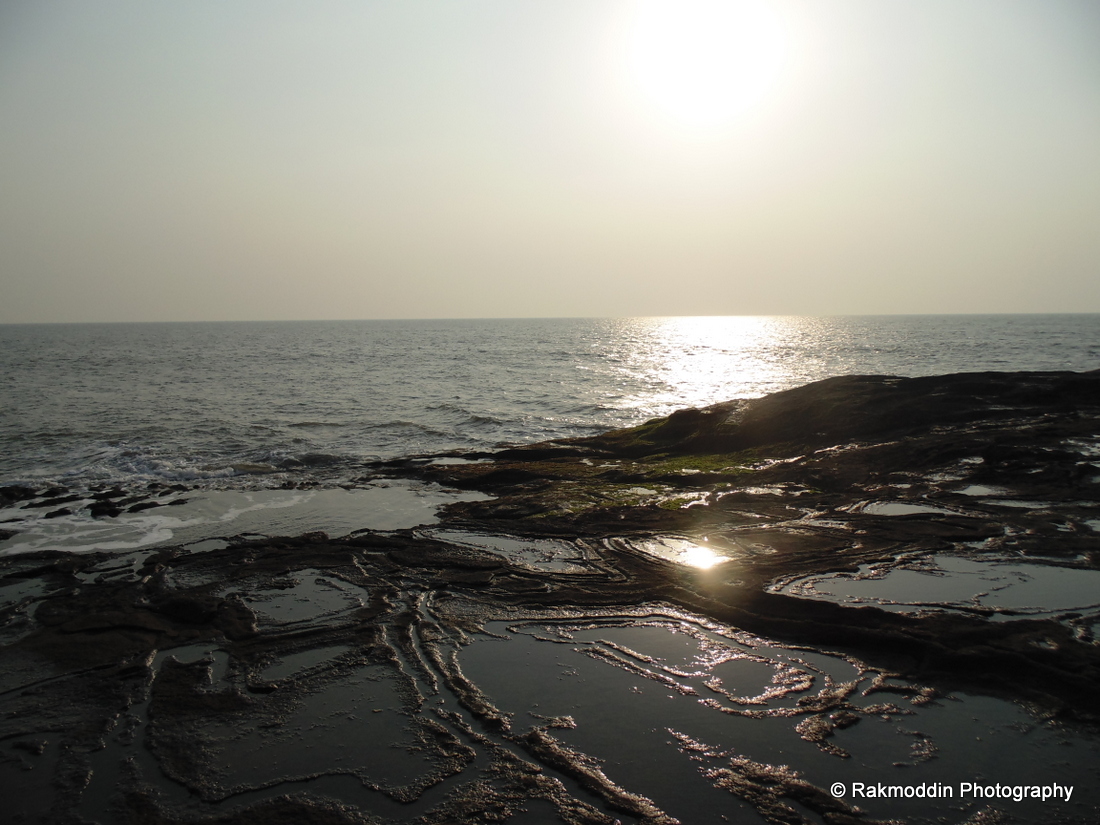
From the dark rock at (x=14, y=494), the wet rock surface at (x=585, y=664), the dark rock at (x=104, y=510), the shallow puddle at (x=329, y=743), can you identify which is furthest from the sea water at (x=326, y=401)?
the shallow puddle at (x=329, y=743)

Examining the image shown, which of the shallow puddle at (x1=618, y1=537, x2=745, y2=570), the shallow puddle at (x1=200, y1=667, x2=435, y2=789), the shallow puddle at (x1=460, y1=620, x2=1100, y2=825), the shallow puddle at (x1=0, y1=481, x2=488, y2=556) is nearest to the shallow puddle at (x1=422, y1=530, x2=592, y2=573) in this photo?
the shallow puddle at (x1=618, y1=537, x2=745, y2=570)

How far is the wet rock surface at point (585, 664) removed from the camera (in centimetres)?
554

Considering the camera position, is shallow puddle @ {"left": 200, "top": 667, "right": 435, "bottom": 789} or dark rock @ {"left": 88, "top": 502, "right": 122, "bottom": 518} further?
dark rock @ {"left": 88, "top": 502, "right": 122, "bottom": 518}

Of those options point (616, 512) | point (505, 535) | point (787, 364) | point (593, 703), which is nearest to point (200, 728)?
point (593, 703)

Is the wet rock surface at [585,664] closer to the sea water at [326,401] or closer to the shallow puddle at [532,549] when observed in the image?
the shallow puddle at [532,549]

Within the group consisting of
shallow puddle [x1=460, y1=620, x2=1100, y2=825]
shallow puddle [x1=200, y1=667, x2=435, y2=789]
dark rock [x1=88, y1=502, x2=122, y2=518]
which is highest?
shallow puddle [x1=460, y1=620, x2=1100, y2=825]

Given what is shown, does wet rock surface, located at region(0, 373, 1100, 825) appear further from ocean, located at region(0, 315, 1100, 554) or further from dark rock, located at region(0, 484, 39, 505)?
dark rock, located at region(0, 484, 39, 505)

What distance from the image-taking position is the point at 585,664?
7609 millimetres

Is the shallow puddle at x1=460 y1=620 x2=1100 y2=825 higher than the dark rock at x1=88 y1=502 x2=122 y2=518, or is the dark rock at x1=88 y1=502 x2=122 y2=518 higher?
the shallow puddle at x1=460 y1=620 x2=1100 y2=825

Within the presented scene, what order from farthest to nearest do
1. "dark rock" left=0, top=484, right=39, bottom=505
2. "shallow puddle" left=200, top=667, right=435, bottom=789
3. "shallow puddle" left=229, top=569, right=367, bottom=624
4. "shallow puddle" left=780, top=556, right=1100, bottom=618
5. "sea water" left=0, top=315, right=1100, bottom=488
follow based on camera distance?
Result: "sea water" left=0, top=315, right=1100, bottom=488 < "dark rock" left=0, top=484, right=39, bottom=505 < "shallow puddle" left=229, top=569, right=367, bottom=624 < "shallow puddle" left=780, top=556, right=1100, bottom=618 < "shallow puddle" left=200, top=667, right=435, bottom=789

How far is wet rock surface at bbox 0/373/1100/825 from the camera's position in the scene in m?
5.54

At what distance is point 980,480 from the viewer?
1435cm

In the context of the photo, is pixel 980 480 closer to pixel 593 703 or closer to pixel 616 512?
pixel 616 512

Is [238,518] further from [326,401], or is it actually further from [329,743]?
[326,401]
